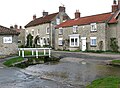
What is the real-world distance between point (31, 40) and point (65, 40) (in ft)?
55.4

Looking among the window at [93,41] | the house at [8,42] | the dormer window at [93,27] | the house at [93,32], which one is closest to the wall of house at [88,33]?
the house at [93,32]

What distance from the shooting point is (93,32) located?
46.2 meters

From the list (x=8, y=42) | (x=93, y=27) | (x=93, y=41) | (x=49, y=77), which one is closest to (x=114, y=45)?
(x=93, y=41)

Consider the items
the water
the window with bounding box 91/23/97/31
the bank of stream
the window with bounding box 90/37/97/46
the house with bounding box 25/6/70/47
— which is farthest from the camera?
the house with bounding box 25/6/70/47

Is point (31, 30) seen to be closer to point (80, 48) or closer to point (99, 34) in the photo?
point (80, 48)

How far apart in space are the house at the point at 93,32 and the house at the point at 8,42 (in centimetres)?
1627

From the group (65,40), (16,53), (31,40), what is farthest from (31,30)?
(16,53)

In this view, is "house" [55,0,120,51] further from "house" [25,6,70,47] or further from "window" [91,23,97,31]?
"house" [25,6,70,47]

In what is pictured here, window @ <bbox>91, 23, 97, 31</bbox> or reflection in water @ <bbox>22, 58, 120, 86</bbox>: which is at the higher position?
window @ <bbox>91, 23, 97, 31</bbox>

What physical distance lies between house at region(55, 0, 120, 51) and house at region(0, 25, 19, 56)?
16268mm

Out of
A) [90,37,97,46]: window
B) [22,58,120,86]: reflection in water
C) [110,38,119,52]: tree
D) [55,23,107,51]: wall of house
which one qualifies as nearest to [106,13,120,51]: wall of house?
[110,38,119,52]: tree

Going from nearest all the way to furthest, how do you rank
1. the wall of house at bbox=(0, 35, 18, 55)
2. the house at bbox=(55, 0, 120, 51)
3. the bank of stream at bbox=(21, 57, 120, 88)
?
the bank of stream at bbox=(21, 57, 120, 88) < the wall of house at bbox=(0, 35, 18, 55) < the house at bbox=(55, 0, 120, 51)

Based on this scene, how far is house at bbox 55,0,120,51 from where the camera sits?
43406mm

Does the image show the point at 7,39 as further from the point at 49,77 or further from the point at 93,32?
the point at 49,77
